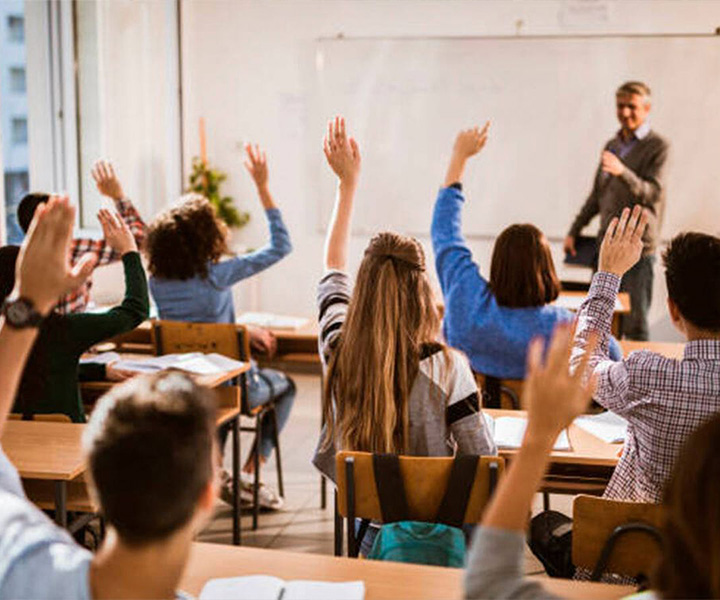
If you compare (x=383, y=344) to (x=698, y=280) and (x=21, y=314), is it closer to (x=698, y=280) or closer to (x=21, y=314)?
(x=698, y=280)

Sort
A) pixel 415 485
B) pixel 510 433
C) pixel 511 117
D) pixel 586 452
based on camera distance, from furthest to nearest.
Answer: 1. pixel 511 117
2. pixel 510 433
3. pixel 586 452
4. pixel 415 485

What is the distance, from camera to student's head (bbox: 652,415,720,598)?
3.04 feet

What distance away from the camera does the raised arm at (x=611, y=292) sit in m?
2.08

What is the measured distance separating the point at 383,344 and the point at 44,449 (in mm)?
947

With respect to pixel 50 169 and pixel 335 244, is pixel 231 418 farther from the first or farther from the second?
pixel 50 169

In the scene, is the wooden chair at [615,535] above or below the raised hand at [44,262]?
below

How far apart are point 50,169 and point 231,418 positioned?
304 centimetres

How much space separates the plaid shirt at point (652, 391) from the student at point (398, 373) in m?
0.32

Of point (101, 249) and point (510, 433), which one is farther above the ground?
point (101, 249)

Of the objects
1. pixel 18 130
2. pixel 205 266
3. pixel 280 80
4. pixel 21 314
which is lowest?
pixel 205 266

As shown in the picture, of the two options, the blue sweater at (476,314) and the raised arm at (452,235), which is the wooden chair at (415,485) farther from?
the raised arm at (452,235)

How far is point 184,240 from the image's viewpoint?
384 centimetres

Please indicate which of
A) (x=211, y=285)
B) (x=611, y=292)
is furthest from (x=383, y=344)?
(x=211, y=285)

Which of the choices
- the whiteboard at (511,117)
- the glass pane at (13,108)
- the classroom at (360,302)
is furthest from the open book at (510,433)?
the whiteboard at (511,117)
